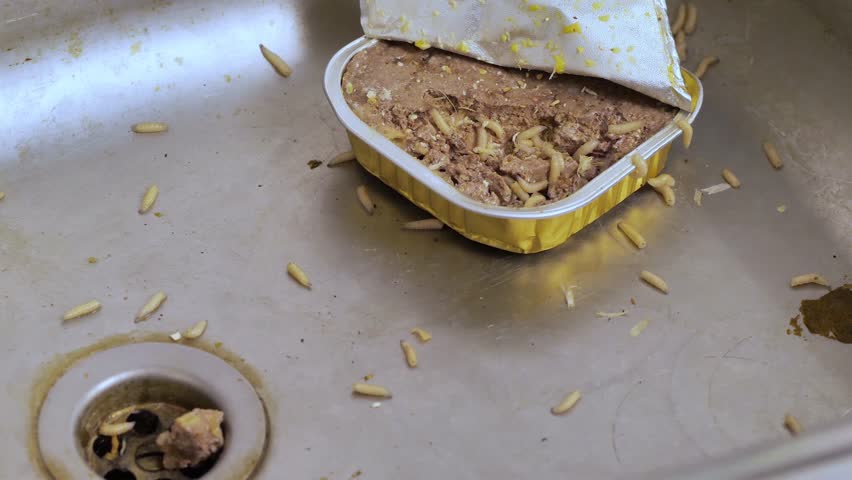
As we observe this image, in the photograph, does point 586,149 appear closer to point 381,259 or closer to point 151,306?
point 381,259

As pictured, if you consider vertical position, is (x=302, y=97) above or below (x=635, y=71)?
below

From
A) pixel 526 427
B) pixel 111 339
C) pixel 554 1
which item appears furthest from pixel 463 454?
pixel 554 1

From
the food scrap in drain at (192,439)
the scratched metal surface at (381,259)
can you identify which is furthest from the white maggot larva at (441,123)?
the food scrap in drain at (192,439)

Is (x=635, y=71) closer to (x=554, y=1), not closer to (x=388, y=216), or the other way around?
(x=554, y=1)

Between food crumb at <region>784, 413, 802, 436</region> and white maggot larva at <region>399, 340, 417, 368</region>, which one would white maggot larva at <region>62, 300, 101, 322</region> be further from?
food crumb at <region>784, 413, 802, 436</region>

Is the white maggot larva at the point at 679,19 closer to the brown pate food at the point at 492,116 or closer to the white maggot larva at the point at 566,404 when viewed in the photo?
the brown pate food at the point at 492,116

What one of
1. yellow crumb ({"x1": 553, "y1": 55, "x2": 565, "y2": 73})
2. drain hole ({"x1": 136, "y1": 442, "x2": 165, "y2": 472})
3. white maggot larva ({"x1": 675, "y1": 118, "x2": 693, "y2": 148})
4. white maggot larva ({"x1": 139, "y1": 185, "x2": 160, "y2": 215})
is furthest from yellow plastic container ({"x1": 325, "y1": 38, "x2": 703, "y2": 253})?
drain hole ({"x1": 136, "y1": 442, "x2": 165, "y2": 472})
